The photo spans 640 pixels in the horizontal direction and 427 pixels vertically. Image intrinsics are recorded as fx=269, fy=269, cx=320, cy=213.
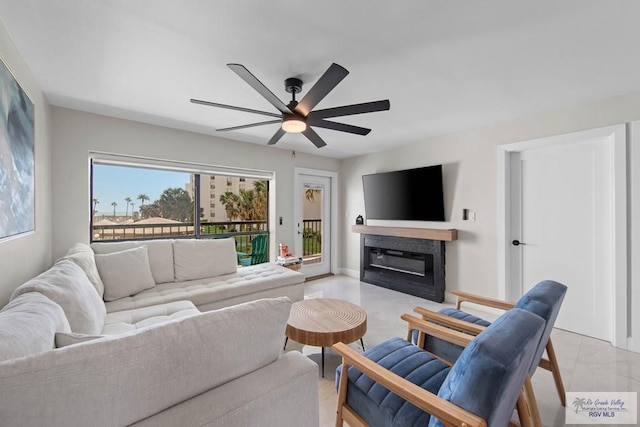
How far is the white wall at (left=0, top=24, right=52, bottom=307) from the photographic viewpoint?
160 centimetres

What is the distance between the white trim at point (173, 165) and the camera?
3.08m

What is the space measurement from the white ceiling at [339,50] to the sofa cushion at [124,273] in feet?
4.97

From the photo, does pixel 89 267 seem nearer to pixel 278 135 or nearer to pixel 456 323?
pixel 278 135

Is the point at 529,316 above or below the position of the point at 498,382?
above

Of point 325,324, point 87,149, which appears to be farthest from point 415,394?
point 87,149

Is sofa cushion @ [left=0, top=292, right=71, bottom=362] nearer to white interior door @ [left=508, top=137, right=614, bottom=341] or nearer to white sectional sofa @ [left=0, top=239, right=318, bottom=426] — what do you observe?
white sectional sofa @ [left=0, top=239, right=318, bottom=426]

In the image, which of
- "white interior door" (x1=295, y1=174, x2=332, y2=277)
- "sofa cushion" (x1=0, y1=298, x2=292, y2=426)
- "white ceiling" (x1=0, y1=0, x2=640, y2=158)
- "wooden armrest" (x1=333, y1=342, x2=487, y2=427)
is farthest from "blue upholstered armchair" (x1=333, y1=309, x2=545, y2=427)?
"white interior door" (x1=295, y1=174, x2=332, y2=277)

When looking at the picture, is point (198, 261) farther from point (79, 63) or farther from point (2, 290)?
point (79, 63)

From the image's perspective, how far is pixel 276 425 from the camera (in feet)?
3.12

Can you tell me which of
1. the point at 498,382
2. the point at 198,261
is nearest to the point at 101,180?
the point at 198,261

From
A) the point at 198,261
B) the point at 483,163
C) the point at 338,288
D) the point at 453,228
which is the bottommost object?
the point at 338,288

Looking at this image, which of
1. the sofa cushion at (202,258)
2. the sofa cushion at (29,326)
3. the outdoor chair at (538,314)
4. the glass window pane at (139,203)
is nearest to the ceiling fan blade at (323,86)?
the outdoor chair at (538,314)

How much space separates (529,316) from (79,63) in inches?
123

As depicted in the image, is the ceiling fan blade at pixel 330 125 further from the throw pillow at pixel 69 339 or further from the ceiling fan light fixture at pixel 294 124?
the throw pillow at pixel 69 339
